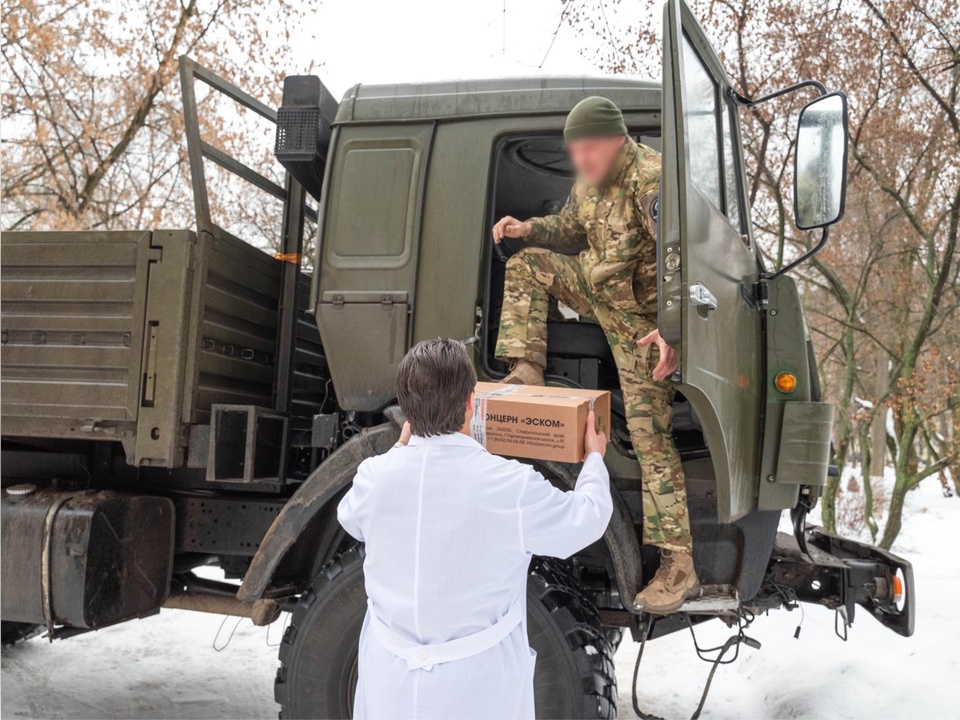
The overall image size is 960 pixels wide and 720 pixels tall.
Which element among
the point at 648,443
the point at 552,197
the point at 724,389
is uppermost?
the point at 552,197

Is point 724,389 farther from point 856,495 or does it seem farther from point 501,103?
point 856,495

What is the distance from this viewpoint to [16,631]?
4.94 m

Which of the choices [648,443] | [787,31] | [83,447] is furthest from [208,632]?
[787,31]

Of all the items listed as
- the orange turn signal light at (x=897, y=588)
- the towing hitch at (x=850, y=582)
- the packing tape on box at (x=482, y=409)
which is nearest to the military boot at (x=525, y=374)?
the packing tape on box at (x=482, y=409)

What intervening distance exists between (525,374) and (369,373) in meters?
0.67

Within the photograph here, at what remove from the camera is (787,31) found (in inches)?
274

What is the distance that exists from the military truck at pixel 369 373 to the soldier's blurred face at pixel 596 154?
0.88 ft

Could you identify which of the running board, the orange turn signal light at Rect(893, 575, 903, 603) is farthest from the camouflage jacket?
the orange turn signal light at Rect(893, 575, 903, 603)

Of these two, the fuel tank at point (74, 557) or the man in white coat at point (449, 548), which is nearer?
the man in white coat at point (449, 548)

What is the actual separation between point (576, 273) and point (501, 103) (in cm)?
76

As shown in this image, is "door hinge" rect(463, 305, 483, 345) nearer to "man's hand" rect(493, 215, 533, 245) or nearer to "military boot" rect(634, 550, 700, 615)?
"man's hand" rect(493, 215, 533, 245)

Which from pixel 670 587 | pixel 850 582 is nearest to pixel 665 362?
pixel 670 587

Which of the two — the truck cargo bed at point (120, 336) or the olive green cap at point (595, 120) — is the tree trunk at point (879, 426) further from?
the truck cargo bed at point (120, 336)

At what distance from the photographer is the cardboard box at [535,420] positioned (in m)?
2.21
